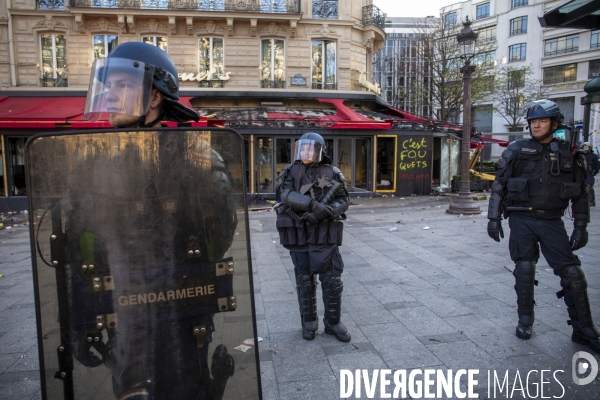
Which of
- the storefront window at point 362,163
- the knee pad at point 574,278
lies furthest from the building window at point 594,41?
the knee pad at point 574,278

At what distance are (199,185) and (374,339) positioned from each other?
250cm

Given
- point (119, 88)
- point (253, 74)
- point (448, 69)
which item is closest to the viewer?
point (119, 88)

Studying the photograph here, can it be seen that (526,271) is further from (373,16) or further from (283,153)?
(373,16)

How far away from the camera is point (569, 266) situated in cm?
338

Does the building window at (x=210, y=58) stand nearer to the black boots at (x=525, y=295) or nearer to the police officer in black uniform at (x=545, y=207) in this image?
the police officer in black uniform at (x=545, y=207)

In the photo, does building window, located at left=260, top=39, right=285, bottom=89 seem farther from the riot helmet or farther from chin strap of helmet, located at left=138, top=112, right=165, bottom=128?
chin strap of helmet, located at left=138, top=112, right=165, bottom=128

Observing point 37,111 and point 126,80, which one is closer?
point 126,80

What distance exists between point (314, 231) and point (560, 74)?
47784 millimetres

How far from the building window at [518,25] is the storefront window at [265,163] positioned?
41769 mm

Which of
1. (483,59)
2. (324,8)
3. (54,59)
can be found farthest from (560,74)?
(54,59)

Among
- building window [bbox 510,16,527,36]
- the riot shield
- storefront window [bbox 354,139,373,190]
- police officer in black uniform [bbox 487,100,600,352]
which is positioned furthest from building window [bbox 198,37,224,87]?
building window [bbox 510,16,527,36]

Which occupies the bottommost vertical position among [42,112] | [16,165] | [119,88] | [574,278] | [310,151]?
[574,278]

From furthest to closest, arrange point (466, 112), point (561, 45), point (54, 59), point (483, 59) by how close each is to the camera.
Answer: point (561, 45) → point (483, 59) → point (54, 59) → point (466, 112)

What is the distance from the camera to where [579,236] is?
11.7 ft
